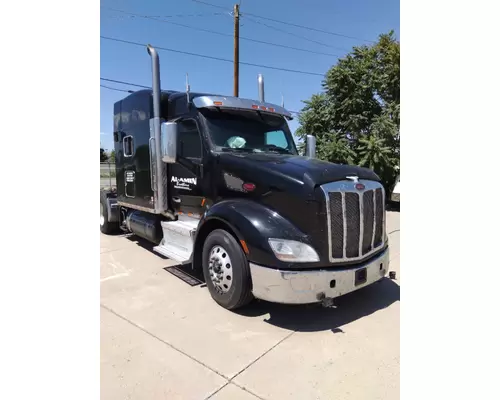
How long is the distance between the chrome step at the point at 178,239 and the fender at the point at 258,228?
1064mm

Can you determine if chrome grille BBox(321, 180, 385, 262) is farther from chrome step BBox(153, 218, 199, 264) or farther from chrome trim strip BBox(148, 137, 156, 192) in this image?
chrome trim strip BBox(148, 137, 156, 192)

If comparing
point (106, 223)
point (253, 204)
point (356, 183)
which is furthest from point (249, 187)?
point (106, 223)

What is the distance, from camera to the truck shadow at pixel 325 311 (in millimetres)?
3492

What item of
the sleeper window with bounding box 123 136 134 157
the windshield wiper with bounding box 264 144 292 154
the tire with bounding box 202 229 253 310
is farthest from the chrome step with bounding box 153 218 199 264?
the sleeper window with bounding box 123 136 134 157

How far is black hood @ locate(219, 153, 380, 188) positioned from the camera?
339cm

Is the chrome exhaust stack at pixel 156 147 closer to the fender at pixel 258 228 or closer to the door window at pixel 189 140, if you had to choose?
the door window at pixel 189 140

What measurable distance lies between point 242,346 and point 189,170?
2.58 metres

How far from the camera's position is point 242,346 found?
304 cm

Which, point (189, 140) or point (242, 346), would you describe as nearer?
point (242, 346)

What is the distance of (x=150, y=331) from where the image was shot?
10.8ft

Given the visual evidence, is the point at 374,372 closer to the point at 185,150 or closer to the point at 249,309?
the point at 249,309

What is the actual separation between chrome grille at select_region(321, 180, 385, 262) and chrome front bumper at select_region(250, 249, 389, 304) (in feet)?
0.64

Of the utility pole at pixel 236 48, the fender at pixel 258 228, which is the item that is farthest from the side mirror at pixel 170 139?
the utility pole at pixel 236 48

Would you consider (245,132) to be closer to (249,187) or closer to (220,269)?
(249,187)
